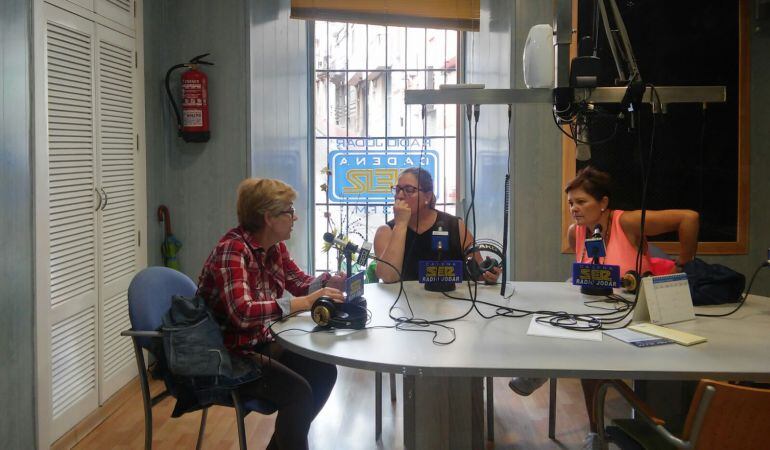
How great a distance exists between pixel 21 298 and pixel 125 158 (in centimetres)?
108

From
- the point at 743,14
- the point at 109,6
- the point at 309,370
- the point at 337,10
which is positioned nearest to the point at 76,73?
the point at 109,6

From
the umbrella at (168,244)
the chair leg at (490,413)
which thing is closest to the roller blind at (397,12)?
the umbrella at (168,244)

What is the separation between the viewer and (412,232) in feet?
9.59

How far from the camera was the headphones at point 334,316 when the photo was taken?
74.4 inches

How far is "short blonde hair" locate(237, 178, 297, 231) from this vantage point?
219cm

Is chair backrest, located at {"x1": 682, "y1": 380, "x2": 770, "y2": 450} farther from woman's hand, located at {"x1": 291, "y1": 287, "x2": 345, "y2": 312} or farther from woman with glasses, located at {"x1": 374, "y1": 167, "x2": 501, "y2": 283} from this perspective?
woman with glasses, located at {"x1": 374, "y1": 167, "x2": 501, "y2": 283}

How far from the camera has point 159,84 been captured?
3648mm

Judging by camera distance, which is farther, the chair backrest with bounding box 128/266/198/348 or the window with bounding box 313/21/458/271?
the window with bounding box 313/21/458/271

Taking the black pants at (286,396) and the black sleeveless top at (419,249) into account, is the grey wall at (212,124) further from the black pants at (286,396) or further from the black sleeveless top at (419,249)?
the black pants at (286,396)

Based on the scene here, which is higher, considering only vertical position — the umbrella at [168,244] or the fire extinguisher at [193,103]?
the fire extinguisher at [193,103]

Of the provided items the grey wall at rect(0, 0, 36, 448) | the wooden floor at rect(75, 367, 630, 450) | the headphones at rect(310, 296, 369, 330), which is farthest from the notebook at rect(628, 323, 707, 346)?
the grey wall at rect(0, 0, 36, 448)

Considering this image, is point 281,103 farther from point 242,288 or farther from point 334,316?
point 334,316

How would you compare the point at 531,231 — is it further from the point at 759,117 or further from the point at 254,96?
the point at 254,96

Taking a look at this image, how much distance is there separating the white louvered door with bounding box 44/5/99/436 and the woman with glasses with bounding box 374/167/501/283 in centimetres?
134
